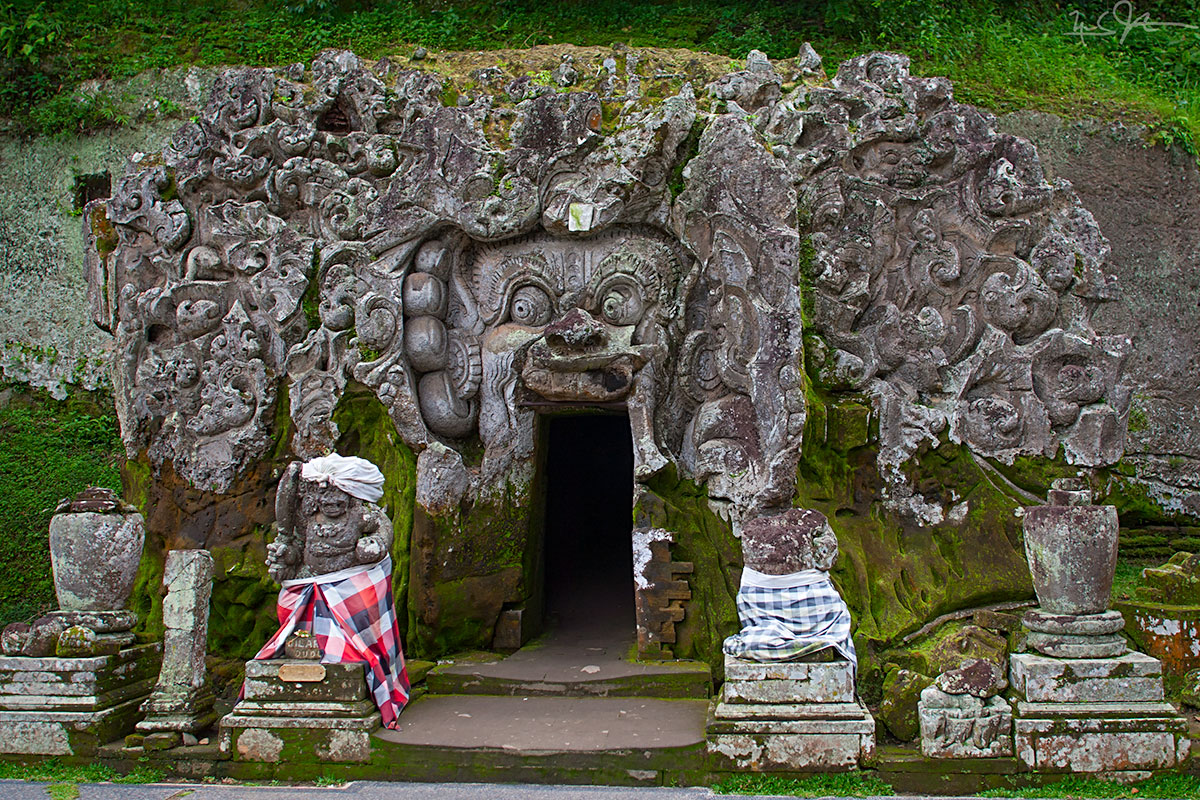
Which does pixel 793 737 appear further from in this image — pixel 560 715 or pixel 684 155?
pixel 684 155

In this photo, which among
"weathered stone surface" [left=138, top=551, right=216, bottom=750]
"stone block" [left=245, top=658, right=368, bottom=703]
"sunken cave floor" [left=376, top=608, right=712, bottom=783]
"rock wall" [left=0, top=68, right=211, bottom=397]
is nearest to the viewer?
"sunken cave floor" [left=376, top=608, right=712, bottom=783]

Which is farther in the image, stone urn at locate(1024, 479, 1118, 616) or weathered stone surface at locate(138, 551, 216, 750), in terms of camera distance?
weathered stone surface at locate(138, 551, 216, 750)

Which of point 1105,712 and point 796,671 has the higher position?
point 796,671

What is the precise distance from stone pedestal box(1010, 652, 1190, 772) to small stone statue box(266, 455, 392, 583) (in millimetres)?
4019

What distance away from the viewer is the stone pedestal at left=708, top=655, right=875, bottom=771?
213 inches

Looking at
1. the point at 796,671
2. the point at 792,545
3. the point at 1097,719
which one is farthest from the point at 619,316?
the point at 1097,719

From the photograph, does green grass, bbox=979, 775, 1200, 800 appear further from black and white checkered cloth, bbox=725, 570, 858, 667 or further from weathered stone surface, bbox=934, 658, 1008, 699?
black and white checkered cloth, bbox=725, 570, 858, 667

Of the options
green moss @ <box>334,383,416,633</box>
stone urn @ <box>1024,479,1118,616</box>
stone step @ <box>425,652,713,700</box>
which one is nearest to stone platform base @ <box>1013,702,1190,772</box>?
stone urn @ <box>1024,479,1118,616</box>

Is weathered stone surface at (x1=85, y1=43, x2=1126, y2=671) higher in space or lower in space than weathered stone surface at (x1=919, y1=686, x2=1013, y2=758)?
higher

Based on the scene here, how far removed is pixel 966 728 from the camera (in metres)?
5.37

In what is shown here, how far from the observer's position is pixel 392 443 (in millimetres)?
7777
